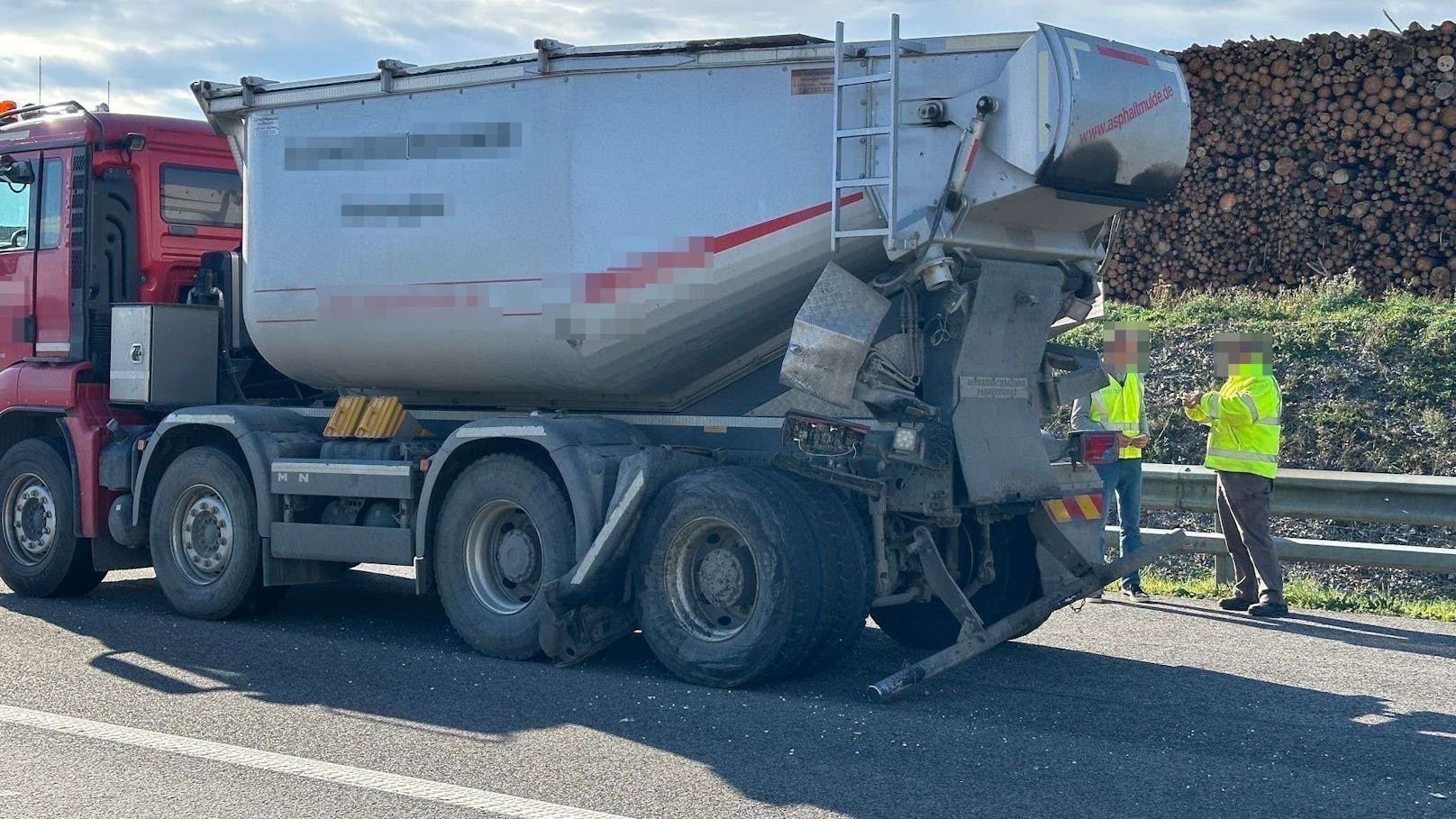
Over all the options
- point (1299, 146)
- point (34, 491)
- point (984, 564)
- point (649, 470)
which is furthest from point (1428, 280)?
point (34, 491)

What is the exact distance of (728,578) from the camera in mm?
7684

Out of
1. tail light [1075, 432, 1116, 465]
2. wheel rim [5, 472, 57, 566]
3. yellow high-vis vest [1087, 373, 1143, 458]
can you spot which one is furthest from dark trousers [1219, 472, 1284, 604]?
wheel rim [5, 472, 57, 566]

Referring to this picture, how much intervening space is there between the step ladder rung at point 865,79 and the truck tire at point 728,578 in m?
1.83

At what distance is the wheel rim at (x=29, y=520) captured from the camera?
35.0 feet

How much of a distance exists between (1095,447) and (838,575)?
1918 mm

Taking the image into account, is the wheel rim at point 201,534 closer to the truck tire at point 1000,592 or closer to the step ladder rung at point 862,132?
the truck tire at point 1000,592

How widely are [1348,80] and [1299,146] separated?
736 millimetres

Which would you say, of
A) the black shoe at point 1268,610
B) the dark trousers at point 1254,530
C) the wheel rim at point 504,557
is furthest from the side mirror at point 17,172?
the black shoe at point 1268,610

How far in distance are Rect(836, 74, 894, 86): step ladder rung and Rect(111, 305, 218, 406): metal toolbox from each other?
4.96 meters

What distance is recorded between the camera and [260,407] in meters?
9.91

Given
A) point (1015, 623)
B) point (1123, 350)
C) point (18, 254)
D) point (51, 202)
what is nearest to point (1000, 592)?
point (1015, 623)

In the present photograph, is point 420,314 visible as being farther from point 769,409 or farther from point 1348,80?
point 1348,80

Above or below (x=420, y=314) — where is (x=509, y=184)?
above

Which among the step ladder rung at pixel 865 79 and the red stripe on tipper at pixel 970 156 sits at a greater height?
the step ladder rung at pixel 865 79
